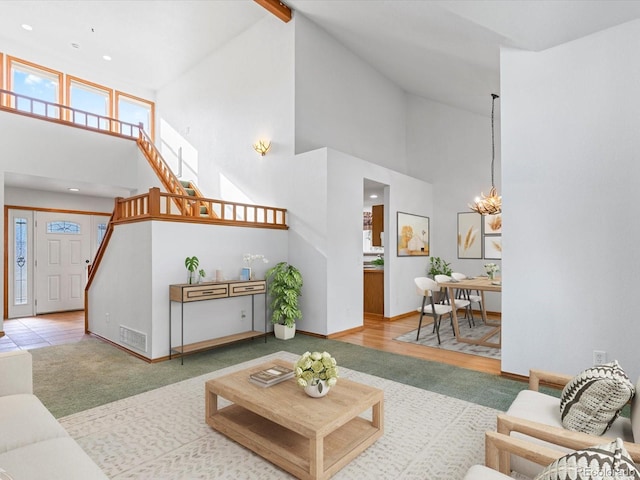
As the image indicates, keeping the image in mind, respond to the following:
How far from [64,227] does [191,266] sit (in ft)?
17.2

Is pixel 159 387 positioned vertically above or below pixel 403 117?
below

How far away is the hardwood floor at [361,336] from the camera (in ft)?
14.0

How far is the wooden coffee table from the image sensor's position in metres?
1.98

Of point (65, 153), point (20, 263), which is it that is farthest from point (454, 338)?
point (20, 263)

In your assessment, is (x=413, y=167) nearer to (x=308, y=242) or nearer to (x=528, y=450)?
(x=308, y=242)

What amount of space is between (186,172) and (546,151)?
7.16 m

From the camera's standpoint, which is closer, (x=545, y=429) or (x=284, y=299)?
(x=545, y=429)

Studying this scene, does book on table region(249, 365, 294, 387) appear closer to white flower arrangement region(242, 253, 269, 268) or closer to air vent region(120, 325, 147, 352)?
air vent region(120, 325, 147, 352)

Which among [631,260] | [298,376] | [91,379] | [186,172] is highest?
[186,172]

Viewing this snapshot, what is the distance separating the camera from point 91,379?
143 inches

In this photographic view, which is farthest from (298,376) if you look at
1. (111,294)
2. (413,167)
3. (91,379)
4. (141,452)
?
(413,167)

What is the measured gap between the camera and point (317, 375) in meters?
2.25

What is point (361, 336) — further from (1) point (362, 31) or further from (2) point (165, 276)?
(1) point (362, 31)

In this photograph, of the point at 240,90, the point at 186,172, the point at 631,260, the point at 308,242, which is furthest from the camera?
the point at 186,172
